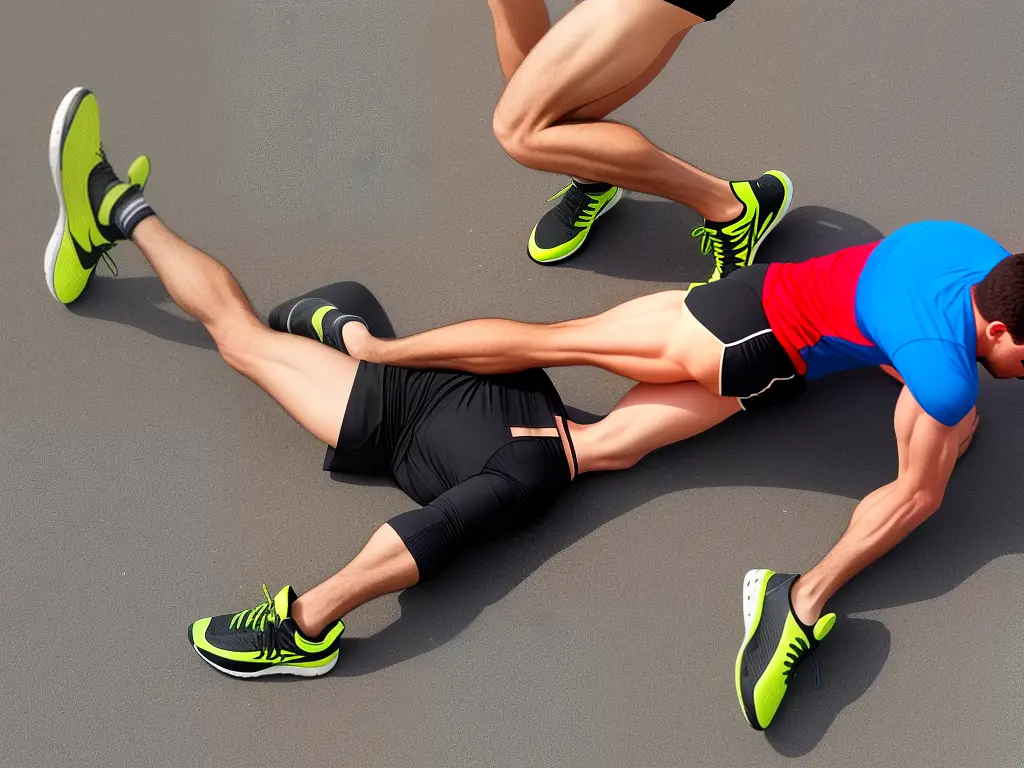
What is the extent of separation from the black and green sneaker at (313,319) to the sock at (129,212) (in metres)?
0.40

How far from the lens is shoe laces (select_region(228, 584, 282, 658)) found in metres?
2.37

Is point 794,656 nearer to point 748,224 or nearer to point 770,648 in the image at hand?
point 770,648

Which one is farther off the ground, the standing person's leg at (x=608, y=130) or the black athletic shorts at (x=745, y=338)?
the standing person's leg at (x=608, y=130)

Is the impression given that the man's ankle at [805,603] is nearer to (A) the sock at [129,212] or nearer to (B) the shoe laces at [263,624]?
(B) the shoe laces at [263,624]

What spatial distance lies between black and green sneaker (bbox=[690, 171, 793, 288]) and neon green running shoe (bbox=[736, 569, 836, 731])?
0.80 m

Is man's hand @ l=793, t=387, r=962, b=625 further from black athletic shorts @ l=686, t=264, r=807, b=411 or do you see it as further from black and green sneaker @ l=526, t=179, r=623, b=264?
black and green sneaker @ l=526, t=179, r=623, b=264

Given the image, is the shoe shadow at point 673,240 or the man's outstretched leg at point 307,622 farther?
the shoe shadow at point 673,240

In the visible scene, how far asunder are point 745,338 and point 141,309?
5.07 feet

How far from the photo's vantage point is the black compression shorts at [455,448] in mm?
2402

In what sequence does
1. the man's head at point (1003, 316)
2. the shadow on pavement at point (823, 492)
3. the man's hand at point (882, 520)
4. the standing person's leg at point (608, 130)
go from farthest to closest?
the standing person's leg at point (608, 130)
the shadow on pavement at point (823, 492)
the man's hand at point (882, 520)
the man's head at point (1003, 316)

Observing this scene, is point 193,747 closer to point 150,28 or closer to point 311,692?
point 311,692

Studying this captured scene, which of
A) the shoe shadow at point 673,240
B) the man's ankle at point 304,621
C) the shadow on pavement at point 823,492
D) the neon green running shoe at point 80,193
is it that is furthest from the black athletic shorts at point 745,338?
the neon green running shoe at point 80,193

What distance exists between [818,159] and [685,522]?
104 cm

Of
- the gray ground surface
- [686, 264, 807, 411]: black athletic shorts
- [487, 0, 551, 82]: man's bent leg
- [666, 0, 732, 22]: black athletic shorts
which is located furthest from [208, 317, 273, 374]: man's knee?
[666, 0, 732, 22]: black athletic shorts
